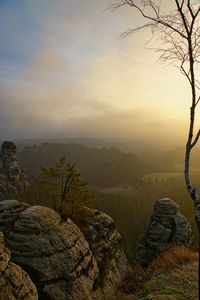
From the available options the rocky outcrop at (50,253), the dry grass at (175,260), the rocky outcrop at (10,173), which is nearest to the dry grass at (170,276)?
the dry grass at (175,260)

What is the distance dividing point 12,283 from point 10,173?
161125 mm

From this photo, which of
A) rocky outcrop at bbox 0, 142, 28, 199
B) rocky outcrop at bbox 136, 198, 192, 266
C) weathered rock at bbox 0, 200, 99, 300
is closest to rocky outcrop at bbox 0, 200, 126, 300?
weathered rock at bbox 0, 200, 99, 300

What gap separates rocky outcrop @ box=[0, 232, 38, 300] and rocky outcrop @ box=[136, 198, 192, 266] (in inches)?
870

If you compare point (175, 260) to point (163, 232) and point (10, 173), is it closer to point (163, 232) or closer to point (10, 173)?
point (163, 232)

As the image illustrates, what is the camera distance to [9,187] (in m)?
157

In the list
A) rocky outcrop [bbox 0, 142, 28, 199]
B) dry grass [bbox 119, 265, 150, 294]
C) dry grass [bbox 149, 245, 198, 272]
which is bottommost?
rocky outcrop [bbox 0, 142, 28, 199]

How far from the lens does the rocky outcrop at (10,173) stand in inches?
6142

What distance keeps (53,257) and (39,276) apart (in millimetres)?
1156

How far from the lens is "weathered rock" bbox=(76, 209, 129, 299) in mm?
21000

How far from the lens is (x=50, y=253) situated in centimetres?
1627

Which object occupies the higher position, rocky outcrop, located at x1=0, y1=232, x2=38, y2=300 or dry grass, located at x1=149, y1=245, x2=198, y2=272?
rocky outcrop, located at x1=0, y1=232, x2=38, y2=300

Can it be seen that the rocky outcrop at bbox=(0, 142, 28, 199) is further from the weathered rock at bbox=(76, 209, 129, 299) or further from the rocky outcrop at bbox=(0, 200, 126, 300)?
the rocky outcrop at bbox=(0, 200, 126, 300)

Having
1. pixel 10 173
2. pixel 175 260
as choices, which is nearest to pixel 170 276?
pixel 175 260

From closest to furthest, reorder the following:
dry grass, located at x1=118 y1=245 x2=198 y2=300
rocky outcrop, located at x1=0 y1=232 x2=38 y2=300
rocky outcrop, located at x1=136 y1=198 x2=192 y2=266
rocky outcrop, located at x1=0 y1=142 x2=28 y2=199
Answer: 1. rocky outcrop, located at x1=0 y1=232 x2=38 y2=300
2. dry grass, located at x1=118 y1=245 x2=198 y2=300
3. rocky outcrop, located at x1=136 y1=198 x2=192 y2=266
4. rocky outcrop, located at x1=0 y1=142 x2=28 y2=199
